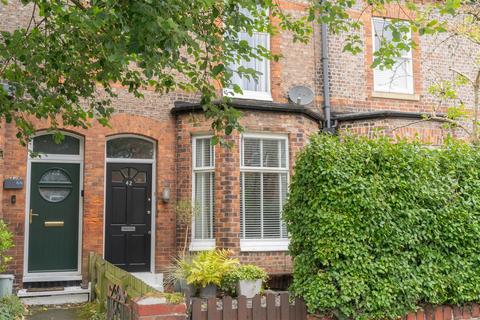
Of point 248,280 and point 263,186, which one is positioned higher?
point 263,186

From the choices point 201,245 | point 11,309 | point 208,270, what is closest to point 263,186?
point 201,245

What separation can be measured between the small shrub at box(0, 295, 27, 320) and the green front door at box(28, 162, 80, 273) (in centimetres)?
216

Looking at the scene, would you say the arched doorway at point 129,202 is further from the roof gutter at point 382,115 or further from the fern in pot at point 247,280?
the roof gutter at point 382,115

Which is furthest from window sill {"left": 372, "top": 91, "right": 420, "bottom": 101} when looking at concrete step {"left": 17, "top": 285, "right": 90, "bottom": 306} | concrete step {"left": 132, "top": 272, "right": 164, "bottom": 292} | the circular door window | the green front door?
concrete step {"left": 17, "top": 285, "right": 90, "bottom": 306}

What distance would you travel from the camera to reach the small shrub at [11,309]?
6643mm

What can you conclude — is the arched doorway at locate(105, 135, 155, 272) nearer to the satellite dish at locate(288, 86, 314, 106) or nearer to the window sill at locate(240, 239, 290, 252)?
the window sill at locate(240, 239, 290, 252)

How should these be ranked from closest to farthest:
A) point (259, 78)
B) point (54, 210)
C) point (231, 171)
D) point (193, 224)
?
point (54, 210) < point (231, 171) < point (193, 224) < point (259, 78)

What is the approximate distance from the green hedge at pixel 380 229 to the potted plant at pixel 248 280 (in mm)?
2117

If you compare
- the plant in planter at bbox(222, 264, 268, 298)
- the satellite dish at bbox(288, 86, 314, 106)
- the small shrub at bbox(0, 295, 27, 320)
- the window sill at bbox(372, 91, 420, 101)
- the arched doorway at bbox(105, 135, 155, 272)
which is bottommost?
the small shrub at bbox(0, 295, 27, 320)

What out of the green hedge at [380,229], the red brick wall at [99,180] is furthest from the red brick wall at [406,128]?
the green hedge at [380,229]

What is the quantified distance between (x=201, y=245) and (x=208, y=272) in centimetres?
262

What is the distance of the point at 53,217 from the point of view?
10.0 metres

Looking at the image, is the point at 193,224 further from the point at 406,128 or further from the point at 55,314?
the point at 406,128

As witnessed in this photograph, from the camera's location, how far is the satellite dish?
37.7 feet
